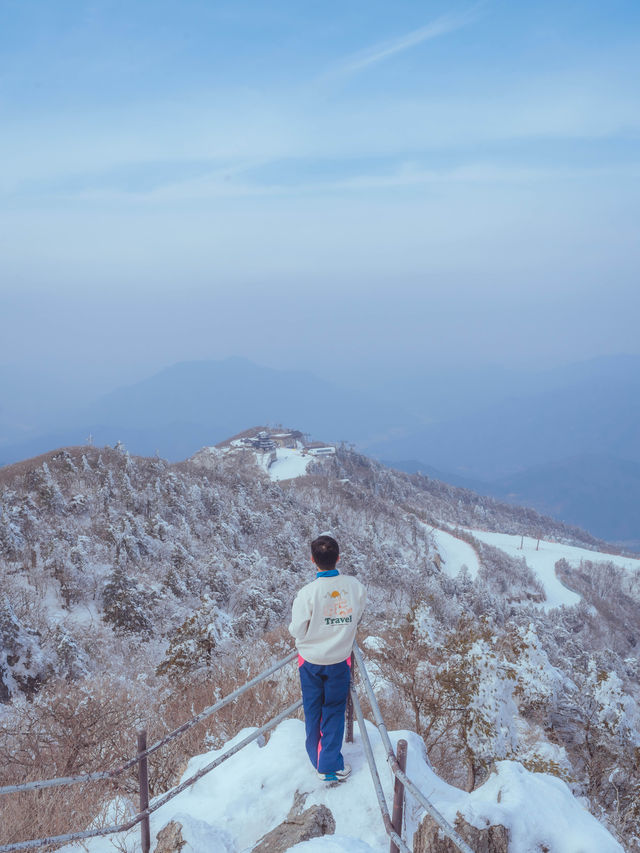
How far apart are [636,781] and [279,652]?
23.7 feet

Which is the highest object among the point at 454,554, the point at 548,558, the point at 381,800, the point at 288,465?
the point at 381,800

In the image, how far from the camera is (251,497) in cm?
4462

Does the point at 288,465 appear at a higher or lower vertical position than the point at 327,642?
lower

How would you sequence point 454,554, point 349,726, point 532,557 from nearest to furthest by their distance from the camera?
point 349,726 → point 454,554 → point 532,557

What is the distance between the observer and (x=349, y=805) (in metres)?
4.15

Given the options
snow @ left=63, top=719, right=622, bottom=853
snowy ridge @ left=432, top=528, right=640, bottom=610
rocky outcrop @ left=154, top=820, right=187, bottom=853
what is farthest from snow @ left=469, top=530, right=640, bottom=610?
rocky outcrop @ left=154, top=820, right=187, bottom=853

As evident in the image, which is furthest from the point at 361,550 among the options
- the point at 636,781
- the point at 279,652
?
the point at 636,781

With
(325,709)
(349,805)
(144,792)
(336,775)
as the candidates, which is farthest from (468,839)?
(144,792)

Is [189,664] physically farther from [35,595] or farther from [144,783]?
[35,595]

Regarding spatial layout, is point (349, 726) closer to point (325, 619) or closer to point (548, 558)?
point (325, 619)

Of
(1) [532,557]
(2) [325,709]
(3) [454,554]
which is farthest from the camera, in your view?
(1) [532,557]

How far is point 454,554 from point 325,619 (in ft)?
194

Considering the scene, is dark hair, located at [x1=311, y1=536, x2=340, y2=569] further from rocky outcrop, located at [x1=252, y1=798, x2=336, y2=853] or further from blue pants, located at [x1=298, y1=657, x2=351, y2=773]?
rocky outcrop, located at [x1=252, y1=798, x2=336, y2=853]

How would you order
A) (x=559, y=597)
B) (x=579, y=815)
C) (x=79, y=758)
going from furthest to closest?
(x=559, y=597) → (x=79, y=758) → (x=579, y=815)
